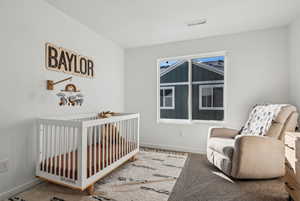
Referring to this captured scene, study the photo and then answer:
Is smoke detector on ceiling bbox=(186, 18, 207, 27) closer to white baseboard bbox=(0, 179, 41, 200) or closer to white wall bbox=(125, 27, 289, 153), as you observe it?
white wall bbox=(125, 27, 289, 153)

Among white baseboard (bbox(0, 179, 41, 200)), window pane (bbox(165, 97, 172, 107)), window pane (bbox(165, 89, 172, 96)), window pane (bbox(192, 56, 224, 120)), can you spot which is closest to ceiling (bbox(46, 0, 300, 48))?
window pane (bbox(192, 56, 224, 120))

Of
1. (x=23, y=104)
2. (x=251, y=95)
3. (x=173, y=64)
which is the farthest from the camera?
(x=173, y=64)

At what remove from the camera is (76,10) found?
209 cm

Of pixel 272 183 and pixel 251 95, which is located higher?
Answer: pixel 251 95

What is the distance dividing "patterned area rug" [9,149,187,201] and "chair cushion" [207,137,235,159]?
592mm

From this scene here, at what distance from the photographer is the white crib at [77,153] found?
1531 mm

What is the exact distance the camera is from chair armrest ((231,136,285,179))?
184cm

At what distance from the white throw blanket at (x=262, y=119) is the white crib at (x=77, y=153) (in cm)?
192

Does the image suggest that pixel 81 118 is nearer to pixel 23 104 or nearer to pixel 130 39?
pixel 23 104

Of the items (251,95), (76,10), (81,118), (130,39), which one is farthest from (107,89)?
(251,95)

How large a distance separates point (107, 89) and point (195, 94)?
6.07 ft

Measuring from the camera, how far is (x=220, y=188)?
175 centimetres

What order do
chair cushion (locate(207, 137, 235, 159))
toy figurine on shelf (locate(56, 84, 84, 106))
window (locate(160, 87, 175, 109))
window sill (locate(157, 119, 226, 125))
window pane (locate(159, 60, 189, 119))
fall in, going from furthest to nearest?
window (locate(160, 87, 175, 109))
window pane (locate(159, 60, 189, 119))
window sill (locate(157, 119, 226, 125))
toy figurine on shelf (locate(56, 84, 84, 106))
chair cushion (locate(207, 137, 235, 159))

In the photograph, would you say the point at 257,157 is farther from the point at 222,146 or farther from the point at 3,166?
the point at 3,166
